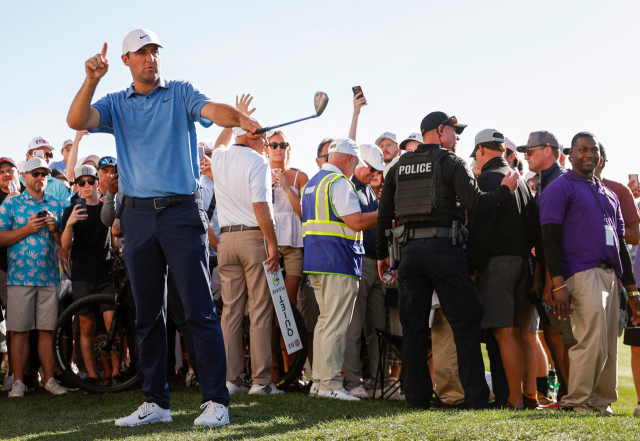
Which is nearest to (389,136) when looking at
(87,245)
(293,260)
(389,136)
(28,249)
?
(389,136)

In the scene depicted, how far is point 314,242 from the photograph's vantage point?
6.22m

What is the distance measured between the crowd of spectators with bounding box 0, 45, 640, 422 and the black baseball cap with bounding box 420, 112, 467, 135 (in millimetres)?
392

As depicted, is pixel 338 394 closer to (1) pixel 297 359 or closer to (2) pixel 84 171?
(1) pixel 297 359

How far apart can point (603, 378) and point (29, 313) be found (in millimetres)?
5531

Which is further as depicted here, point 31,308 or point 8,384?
point 8,384

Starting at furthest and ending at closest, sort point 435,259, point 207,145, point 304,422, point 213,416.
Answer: point 207,145 → point 435,259 → point 304,422 → point 213,416

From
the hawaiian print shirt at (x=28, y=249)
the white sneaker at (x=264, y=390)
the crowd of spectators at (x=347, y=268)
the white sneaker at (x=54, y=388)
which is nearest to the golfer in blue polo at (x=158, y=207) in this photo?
the crowd of spectators at (x=347, y=268)

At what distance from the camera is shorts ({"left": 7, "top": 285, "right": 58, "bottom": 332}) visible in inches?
273

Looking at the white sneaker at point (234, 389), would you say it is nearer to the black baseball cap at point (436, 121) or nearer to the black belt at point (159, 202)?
the black belt at point (159, 202)

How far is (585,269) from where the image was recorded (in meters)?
5.49

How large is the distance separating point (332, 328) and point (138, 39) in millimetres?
3036

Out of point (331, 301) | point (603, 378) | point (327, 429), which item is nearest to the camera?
point (327, 429)

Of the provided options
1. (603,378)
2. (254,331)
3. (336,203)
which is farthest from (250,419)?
(603,378)

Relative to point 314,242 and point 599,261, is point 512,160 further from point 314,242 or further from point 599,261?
point 314,242
